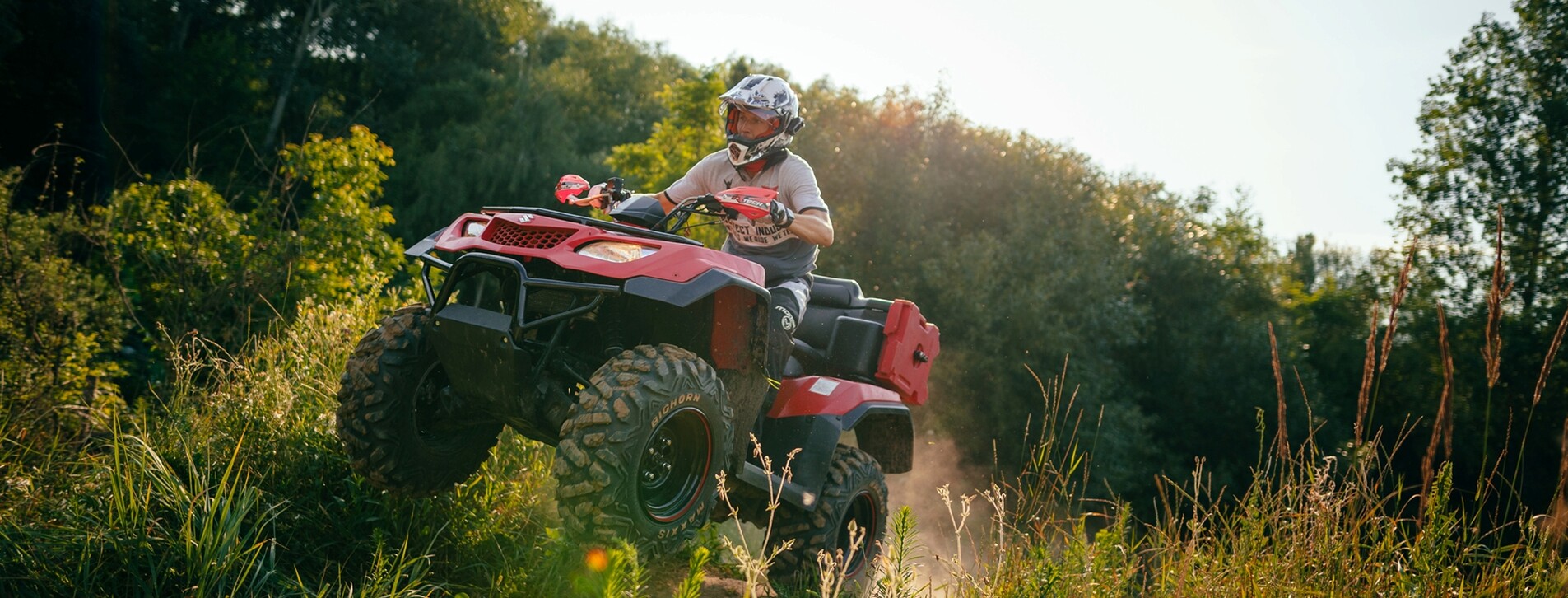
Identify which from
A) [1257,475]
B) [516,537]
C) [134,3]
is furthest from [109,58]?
[1257,475]

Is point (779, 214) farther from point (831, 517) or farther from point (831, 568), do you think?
point (831, 568)

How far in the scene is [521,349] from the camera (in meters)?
3.67

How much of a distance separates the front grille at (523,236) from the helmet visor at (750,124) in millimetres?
1276

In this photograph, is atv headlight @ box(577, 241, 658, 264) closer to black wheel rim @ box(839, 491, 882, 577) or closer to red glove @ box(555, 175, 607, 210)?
red glove @ box(555, 175, 607, 210)

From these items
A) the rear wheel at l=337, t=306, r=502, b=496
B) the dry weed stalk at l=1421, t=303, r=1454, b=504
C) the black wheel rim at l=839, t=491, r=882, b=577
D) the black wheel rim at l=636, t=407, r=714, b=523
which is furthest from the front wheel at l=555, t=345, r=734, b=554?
the dry weed stalk at l=1421, t=303, r=1454, b=504

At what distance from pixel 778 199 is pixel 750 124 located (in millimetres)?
373

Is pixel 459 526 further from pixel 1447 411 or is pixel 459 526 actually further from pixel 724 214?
pixel 1447 411

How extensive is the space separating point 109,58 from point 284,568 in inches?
812

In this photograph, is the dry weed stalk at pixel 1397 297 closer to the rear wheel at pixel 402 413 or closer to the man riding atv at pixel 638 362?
the man riding atv at pixel 638 362

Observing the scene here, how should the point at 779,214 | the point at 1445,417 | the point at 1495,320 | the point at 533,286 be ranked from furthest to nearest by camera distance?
1. the point at 779,214
2. the point at 533,286
3. the point at 1445,417
4. the point at 1495,320

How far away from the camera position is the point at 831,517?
201 inches

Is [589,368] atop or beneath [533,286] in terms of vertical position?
beneath

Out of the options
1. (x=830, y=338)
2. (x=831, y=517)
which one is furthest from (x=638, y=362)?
(x=830, y=338)

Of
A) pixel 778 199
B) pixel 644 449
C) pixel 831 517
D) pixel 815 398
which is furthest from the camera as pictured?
pixel 831 517
